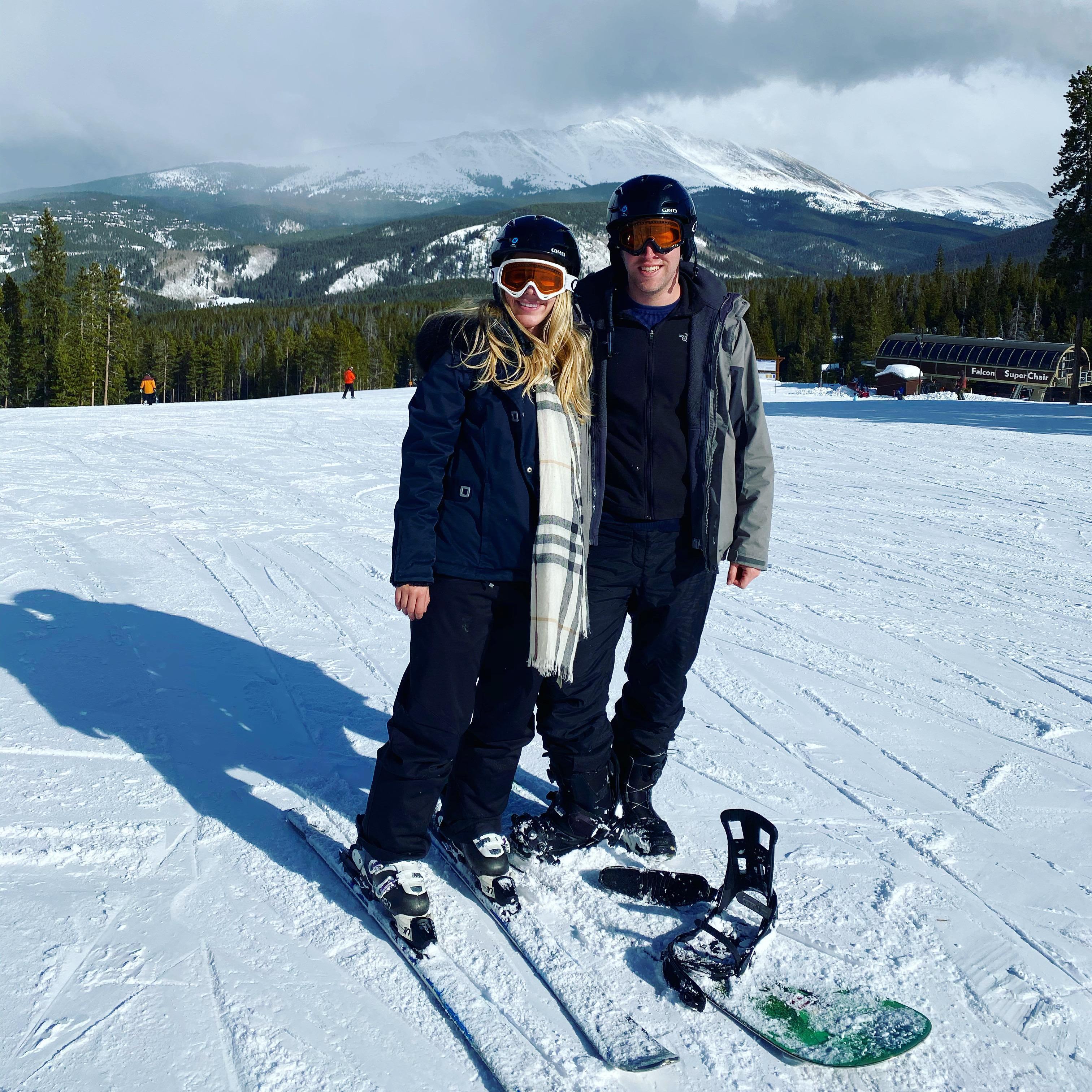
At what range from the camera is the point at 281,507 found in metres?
8.02

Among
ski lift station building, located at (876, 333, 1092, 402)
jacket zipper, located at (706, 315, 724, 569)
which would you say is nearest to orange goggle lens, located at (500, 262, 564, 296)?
jacket zipper, located at (706, 315, 724, 569)

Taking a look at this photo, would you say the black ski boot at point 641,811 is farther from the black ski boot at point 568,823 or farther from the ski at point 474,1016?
the ski at point 474,1016

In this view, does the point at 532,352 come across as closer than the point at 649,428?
Yes

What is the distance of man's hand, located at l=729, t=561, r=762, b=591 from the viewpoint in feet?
8.66

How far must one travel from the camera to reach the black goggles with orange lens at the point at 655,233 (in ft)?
7.82

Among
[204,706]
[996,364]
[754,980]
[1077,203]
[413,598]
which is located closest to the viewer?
[754,980]

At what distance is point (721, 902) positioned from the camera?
7.45ft

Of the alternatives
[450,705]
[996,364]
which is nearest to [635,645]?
[450,705]

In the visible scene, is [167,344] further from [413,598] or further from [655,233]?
[413,598]

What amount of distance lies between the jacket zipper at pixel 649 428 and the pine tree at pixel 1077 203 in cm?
2973

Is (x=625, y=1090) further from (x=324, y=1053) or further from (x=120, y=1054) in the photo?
(x=120, y=1054)

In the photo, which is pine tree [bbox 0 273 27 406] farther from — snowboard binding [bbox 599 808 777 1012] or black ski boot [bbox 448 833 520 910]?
snowboard binding [bbox 599 808 777 1012]

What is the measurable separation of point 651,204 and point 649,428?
1.99 ft

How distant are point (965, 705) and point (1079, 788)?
0.76 metres
